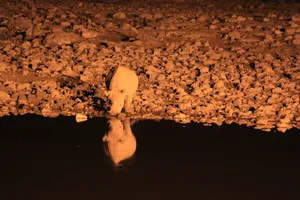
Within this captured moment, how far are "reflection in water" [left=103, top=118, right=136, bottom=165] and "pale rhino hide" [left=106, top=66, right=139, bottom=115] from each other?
181mm

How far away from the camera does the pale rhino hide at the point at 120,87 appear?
7371 millimetres

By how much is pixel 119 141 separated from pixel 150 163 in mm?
756

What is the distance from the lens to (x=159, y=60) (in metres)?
9.39

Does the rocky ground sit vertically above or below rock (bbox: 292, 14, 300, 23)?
below

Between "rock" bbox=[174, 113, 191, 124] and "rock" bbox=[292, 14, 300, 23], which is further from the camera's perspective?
"rock" bbox=[292, 14, 300, 23]

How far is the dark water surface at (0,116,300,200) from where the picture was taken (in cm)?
566

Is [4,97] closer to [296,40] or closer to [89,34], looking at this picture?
[89,34]

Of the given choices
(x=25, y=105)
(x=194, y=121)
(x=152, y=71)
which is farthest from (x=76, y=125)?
(x=152, y=71)

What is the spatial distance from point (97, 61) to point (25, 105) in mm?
1608

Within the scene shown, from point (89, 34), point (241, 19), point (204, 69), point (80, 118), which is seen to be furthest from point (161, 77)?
point (241, 19)

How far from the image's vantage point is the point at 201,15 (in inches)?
469

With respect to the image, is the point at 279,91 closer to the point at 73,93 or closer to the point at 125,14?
the point at 73,93

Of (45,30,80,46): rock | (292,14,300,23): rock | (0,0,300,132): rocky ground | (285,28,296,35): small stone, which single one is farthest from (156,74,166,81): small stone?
(292,14,300,23): rock

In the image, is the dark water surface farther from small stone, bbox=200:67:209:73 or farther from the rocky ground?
small stone, bbox=200:67:209:73
